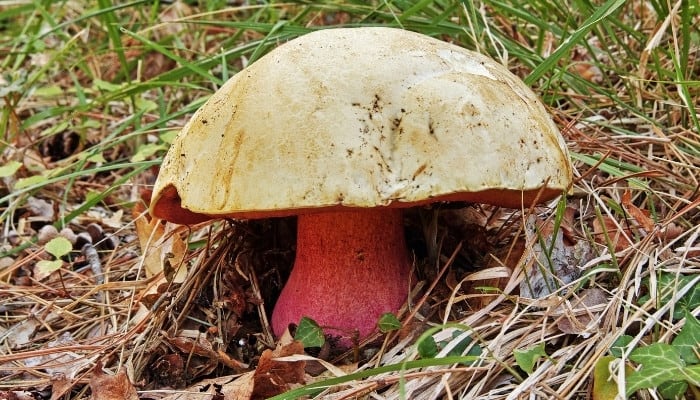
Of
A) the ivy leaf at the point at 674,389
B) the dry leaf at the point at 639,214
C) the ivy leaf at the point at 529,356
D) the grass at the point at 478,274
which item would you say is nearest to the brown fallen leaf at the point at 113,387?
the grass at the point at 478,274

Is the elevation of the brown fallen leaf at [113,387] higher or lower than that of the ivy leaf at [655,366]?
lower

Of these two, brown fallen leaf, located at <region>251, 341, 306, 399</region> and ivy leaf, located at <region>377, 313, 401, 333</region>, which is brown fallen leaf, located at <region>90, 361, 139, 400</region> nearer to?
brown fallen leaf, located at <region>251, 341, 306, 399</region>

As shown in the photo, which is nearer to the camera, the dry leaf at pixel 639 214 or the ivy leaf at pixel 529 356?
the ivy leaf at pixel 529 356

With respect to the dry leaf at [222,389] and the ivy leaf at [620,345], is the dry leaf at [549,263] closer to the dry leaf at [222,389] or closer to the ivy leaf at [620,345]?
the ivy leaf at [620,345]

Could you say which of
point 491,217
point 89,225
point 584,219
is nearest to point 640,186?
point 584,219

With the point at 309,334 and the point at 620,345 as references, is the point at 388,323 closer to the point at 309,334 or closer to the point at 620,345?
the point at 309,334
